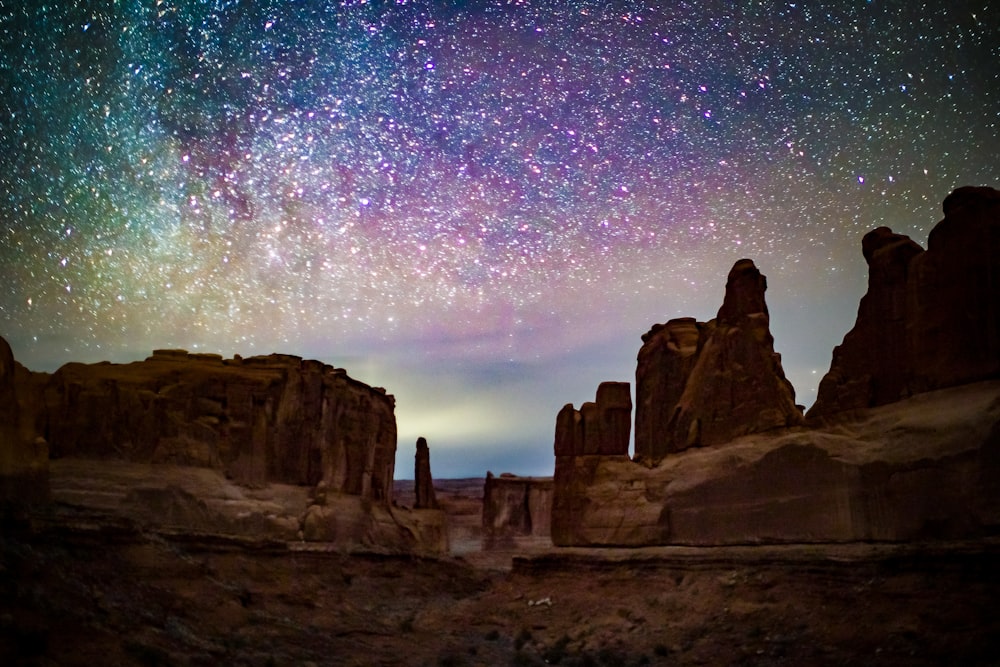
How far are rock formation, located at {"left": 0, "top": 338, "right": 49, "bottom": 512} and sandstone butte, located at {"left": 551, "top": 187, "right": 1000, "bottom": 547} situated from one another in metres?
17.3

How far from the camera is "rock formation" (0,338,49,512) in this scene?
2308 cm

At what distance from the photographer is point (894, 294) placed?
21.0 m

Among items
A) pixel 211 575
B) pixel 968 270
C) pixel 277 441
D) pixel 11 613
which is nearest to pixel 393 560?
pixel 277 441

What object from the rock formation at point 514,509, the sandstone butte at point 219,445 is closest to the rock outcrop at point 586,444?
the sandstone butte at point 219,445

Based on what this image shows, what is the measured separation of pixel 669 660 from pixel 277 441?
3034cm

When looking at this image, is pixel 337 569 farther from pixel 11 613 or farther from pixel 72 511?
pixel 11 613

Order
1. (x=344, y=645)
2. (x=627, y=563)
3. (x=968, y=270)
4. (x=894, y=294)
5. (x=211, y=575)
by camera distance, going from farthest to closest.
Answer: (x=211, y=575)
(x=627, y=563)
(x=344, y=645)
(x=894, y=294)
(x=968, y=270)

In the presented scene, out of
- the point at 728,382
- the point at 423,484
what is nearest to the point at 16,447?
the point at 728,382

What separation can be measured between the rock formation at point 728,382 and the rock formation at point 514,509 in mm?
40882

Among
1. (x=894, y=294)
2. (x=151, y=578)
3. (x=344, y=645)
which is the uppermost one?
(x=894, y=294)

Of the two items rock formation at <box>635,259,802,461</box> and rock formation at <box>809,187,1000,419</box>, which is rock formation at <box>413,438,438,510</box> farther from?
rock formation at <box>809,187,1000,419</box>

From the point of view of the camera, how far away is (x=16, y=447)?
78.4ft

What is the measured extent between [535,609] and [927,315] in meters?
15.7

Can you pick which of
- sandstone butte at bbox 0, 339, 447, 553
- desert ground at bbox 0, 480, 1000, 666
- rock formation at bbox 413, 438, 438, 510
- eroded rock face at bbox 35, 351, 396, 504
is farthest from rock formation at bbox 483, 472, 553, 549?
desert ground at bbox 0, 480, 1000, 666
